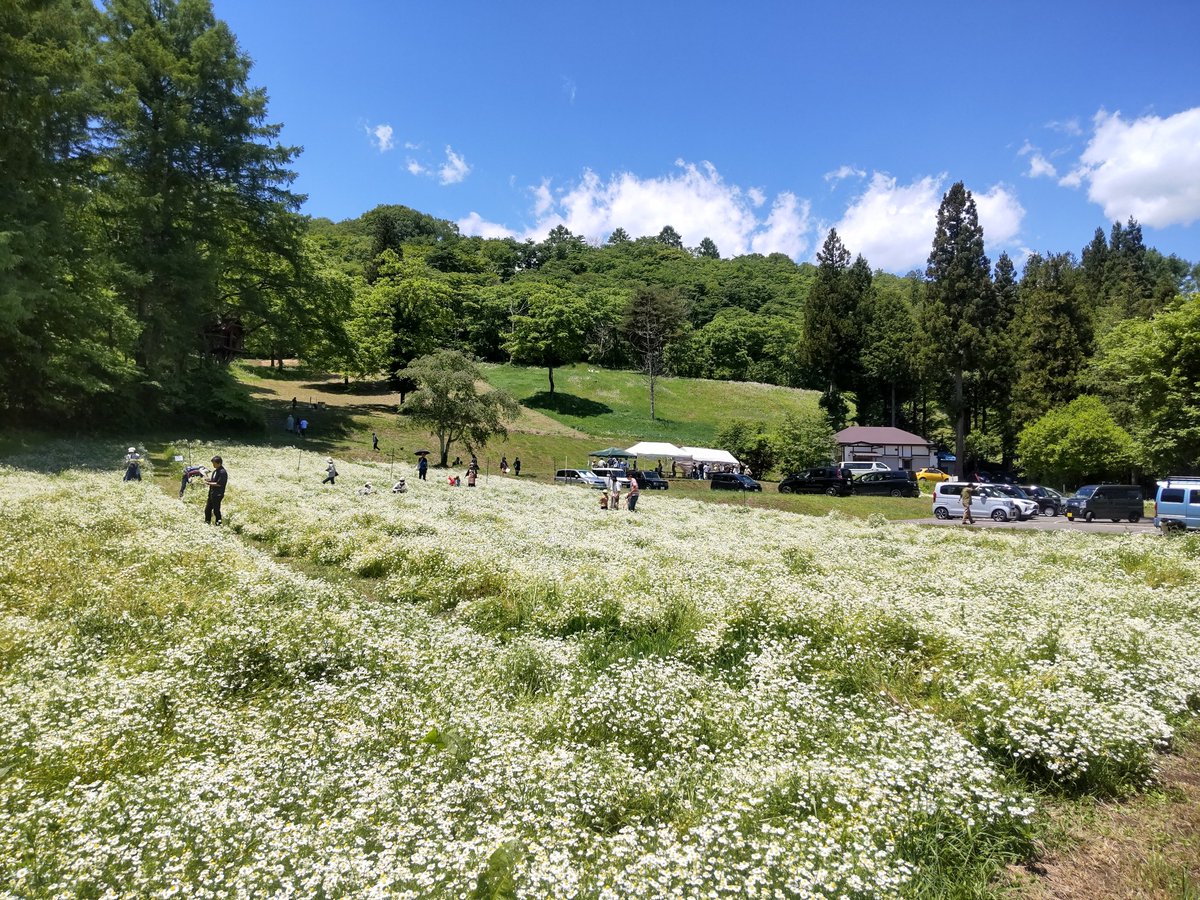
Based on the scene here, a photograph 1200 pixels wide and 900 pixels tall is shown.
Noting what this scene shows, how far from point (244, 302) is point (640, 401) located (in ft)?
170

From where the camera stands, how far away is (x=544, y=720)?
6320 mm

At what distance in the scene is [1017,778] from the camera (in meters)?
5.78

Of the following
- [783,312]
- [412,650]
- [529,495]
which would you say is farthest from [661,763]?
[783,312]

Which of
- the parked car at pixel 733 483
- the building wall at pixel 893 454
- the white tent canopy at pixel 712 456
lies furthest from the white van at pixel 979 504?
the building wall at pixel 893 454

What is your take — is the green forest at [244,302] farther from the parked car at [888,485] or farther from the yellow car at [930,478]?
the parked car at [888,485]

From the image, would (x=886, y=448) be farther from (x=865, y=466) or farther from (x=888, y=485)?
(x=888, y=485)

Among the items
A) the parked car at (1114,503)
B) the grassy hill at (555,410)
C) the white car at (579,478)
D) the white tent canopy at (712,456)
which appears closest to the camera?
the parked car at (1114,503)

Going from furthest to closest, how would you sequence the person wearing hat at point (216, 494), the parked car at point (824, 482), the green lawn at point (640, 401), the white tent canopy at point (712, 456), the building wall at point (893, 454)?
1. the green lawn at point (640, 401)
2. the building wall at point (893, 454)
3. the white tent canopy at point (712, 456)
4. the parked car at point (824, 482)
5. the person wearing hat at point (216, 494)

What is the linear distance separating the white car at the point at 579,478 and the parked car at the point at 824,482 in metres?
14.0

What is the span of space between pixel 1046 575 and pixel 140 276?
43325 millimetres

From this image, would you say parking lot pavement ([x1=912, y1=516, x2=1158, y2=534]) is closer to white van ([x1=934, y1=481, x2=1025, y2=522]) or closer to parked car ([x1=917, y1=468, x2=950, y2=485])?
white van ([x1=934, y1=481, x2=1025, y2=522])

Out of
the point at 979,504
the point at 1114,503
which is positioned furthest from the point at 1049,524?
the point at 1114,503

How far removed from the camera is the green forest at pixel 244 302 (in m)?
29.5

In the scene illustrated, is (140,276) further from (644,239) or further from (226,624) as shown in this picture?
(644,239)
